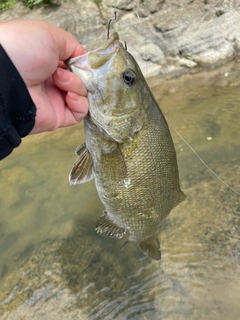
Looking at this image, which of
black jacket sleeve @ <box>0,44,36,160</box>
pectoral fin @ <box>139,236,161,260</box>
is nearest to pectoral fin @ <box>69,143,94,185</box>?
black jacket sleeve @ <box>0,44,36,160</box>

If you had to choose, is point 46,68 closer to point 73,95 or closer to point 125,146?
point 73,95

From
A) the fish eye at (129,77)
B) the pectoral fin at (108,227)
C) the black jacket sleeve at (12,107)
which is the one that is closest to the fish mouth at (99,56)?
the fish eye at (129,77)

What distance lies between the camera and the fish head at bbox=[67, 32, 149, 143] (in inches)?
67.0

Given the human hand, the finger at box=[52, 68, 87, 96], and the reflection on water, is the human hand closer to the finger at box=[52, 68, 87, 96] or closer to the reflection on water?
the finger at box=[52, 68, 87, 96]

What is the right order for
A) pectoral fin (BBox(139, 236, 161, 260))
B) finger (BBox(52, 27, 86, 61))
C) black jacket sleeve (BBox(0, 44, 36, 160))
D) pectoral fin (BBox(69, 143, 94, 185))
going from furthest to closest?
pectoral fin (BBox(139, 236, 161, 260))
pectoral fin (BBox(69, 143, 94, 185))
finger (BBox(52, 27, 86, 61))
black jacket sleeve (BBox(0, 44, 36, 160))

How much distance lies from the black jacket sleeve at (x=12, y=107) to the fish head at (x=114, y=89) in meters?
0.32

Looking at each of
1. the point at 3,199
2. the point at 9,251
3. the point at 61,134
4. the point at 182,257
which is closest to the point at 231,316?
the point at 182,257

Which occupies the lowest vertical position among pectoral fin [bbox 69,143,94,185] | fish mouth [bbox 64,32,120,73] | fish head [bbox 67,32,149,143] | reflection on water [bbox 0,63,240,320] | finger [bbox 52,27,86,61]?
reflection on water [bbox 0,63,240,320]

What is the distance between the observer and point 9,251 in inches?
131

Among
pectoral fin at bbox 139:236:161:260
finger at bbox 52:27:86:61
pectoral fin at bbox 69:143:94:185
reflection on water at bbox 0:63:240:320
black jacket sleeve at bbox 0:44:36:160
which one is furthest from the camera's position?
reflection on water at bbox 0:63:240:320

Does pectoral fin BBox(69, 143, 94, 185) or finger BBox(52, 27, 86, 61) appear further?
pectoral fin BBox(69, 143, 94, 185)

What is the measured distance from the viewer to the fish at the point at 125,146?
1.73 meters

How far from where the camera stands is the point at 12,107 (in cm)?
154

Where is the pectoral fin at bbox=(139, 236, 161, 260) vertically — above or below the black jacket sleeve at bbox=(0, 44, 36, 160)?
below
